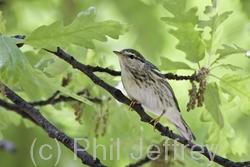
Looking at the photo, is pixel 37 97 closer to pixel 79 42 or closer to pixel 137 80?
pixel 137 80

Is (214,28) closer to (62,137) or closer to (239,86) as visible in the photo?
(239,86)

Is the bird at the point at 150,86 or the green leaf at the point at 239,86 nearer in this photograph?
the green leaf at the point at 239,86

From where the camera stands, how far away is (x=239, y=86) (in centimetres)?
154

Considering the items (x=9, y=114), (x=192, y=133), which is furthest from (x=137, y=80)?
(x=9, y=114)

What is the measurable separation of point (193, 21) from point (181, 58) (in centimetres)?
70

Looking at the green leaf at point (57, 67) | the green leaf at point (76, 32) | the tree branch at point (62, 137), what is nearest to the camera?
the green leaf at point (76, 32)

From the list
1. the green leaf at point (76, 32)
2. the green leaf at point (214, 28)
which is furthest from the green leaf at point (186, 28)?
the green leaf at point (76, 32)

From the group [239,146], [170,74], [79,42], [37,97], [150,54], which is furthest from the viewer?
[150,54]

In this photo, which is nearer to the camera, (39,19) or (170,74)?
(170,74)

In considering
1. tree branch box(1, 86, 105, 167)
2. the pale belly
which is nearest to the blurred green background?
the pale belly

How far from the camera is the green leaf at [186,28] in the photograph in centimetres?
152

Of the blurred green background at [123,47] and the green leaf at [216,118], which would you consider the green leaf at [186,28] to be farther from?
the blurred green background at [123,47]

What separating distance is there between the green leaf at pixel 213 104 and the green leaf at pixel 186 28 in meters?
0.12

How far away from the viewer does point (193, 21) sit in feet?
5.03
